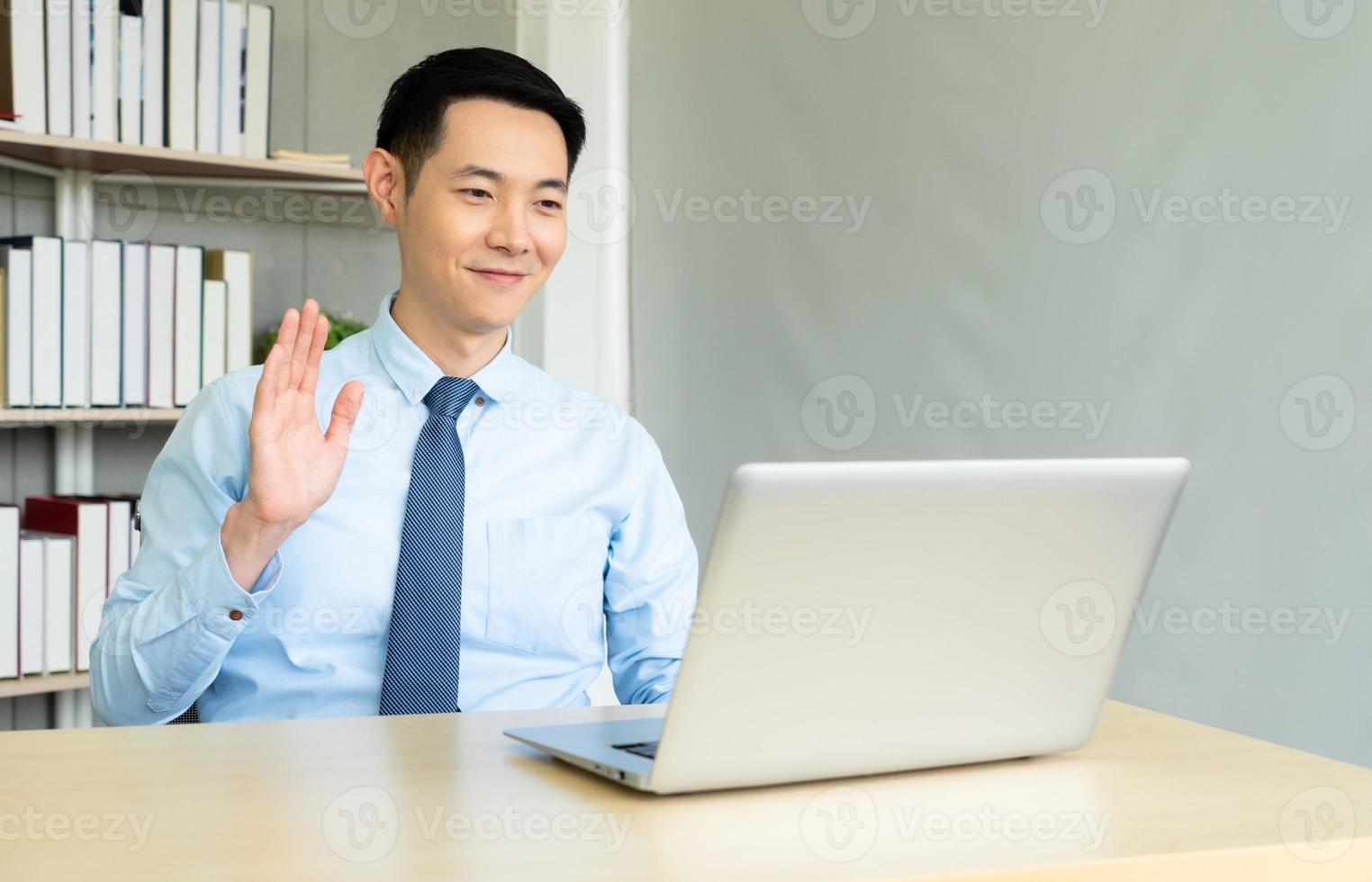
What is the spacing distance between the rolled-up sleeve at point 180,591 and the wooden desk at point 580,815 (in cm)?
25

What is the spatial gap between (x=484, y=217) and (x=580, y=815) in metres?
0.97

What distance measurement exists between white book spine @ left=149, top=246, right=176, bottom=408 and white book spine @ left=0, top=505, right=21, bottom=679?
0.35m

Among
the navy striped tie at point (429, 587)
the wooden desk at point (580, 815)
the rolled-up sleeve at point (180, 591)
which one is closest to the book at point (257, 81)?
the rolled-up sleeve at point (180, 591)

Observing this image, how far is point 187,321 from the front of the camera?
2781mm

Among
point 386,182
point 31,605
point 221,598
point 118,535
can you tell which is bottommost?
point 31,605

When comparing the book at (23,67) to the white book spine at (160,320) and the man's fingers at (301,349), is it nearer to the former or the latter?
the white book spine at (160,320)

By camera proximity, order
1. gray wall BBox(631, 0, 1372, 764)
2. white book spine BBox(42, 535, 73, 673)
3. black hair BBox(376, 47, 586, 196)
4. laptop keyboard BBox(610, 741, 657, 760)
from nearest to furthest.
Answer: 1. laptop keyboard BBox(610, 741, 657, 760)
2. black hair BBox(376, 47, 586, 196)
3. gray wall BBox(631, 0, 1372, 764)
4. white book spine BBox(42, 535, 73, 673)

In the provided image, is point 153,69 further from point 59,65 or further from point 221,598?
point 221,598

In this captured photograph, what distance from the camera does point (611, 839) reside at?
0.83m

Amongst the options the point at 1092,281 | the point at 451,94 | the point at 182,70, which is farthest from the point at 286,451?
the point at 182,70

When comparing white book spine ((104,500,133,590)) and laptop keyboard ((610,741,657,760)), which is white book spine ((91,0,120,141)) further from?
laptop keyboard ((610,741,657,760))

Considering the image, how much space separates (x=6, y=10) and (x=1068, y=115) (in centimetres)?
196

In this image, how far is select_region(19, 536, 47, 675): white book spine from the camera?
2.61 meters

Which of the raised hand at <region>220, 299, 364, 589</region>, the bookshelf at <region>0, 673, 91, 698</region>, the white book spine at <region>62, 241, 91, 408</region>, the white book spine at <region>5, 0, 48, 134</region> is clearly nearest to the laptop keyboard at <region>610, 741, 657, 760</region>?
the raised hand at <region>220, 299, 364, 589</region>
